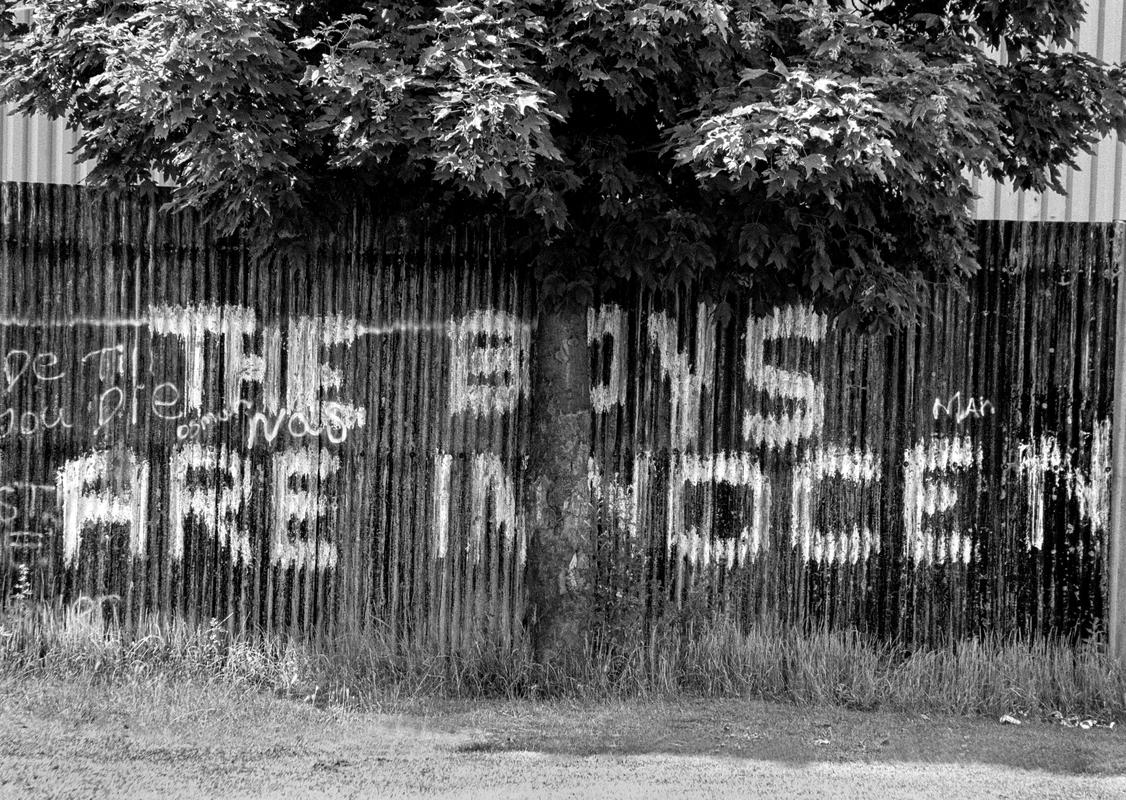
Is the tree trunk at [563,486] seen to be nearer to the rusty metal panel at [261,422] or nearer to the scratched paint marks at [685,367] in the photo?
the rusty metal panel at [261,422]

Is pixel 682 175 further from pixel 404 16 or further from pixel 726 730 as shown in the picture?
pixel 726 730

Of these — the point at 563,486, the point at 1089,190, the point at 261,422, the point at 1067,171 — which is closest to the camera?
the point at 563,486

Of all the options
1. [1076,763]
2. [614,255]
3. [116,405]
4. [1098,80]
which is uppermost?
[1098,80]

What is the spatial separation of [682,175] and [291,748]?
10.2 ft

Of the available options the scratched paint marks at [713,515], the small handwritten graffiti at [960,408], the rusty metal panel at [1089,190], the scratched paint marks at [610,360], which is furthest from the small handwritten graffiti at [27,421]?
the rusty metal panel at [1089,190]

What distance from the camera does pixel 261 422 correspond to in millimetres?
6203

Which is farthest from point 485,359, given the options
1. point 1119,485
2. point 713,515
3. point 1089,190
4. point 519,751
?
point 1089,190

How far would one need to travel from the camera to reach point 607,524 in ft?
20.7

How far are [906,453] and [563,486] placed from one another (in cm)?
200

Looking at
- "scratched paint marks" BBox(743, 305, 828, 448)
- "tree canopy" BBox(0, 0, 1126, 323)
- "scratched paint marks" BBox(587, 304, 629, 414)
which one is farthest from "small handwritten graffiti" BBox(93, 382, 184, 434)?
"scratched paint marks" BBox(743, 305, 828, 448)

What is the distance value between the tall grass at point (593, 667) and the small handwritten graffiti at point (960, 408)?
4.18ft

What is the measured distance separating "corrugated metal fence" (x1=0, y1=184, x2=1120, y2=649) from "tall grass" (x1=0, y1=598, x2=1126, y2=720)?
0.56 feet

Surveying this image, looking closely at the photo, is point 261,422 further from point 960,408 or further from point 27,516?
point 960,408

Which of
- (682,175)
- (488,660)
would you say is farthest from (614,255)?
(488,660)
